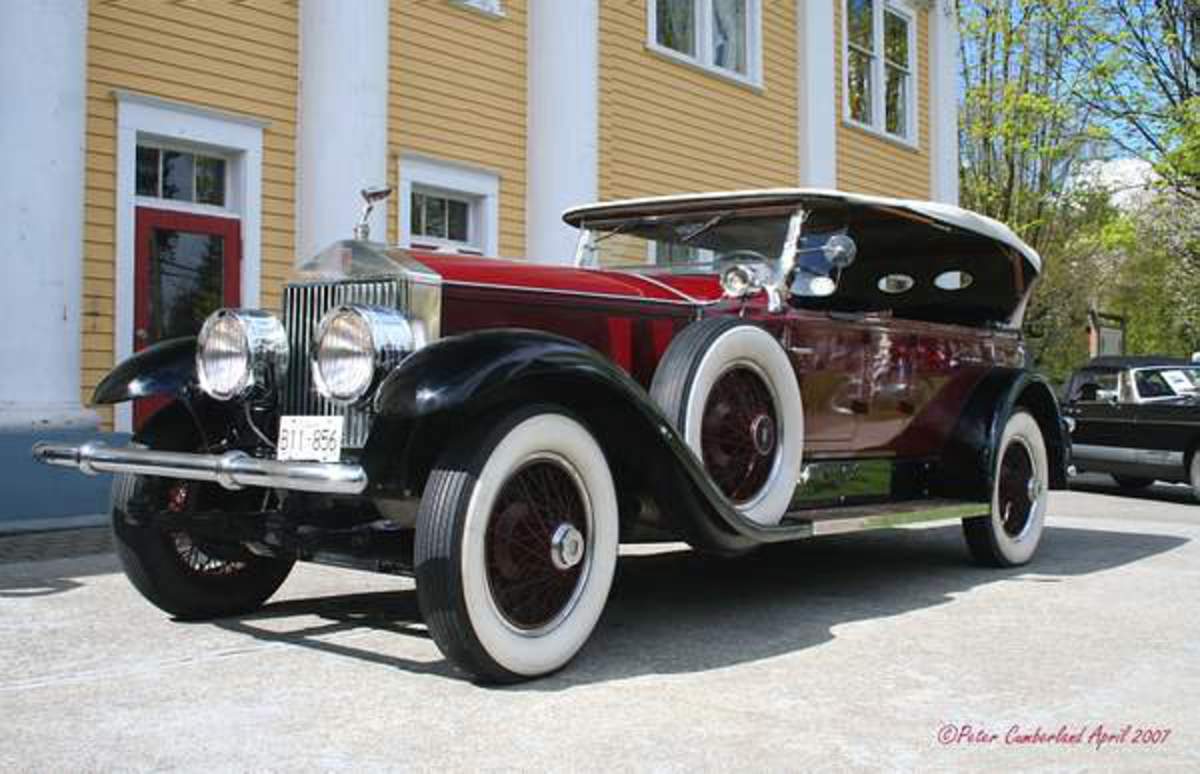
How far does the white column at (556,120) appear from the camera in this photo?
11.2 m

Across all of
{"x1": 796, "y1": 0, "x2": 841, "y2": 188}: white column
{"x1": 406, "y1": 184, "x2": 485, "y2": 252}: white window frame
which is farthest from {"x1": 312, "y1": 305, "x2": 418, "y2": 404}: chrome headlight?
{"x1": 796, "y1": 0, "x2": 841, "y2": 188}: white column

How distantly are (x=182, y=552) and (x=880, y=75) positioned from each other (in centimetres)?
1398

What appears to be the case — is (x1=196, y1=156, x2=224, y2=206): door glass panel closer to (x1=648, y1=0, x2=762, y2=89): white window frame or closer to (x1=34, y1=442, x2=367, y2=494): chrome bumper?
(x1=34, y1=442, x2=367, y2=494): chrome bumper

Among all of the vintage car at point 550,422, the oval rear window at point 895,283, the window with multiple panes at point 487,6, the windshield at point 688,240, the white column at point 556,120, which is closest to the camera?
the vintage car at point 550,422

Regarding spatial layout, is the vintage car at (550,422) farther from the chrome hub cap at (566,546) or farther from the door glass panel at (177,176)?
the door glass panel at (177,176)

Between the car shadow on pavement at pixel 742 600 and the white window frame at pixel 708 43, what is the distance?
22.1ft

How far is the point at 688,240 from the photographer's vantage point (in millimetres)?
5934

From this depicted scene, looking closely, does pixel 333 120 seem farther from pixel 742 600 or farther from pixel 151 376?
pixel 742 600

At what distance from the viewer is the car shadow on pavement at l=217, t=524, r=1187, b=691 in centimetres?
427

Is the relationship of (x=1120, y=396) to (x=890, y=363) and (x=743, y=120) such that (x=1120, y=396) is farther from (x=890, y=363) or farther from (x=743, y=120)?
(x=890, y=363)

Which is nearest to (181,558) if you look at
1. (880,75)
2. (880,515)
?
(880,515)

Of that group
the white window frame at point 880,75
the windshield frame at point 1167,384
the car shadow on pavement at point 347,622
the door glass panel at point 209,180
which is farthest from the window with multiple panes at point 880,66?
the car shadow on pavement at point 347,622

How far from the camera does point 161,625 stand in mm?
4691

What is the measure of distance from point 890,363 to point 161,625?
3.55 meters
